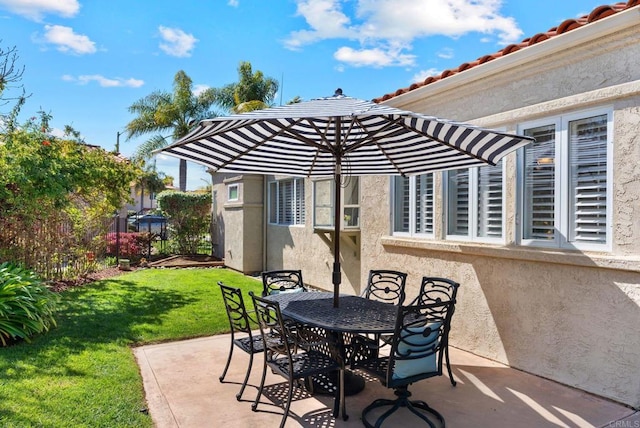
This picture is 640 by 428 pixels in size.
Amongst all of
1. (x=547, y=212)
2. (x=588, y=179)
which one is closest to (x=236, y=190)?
(x=547, y=212)

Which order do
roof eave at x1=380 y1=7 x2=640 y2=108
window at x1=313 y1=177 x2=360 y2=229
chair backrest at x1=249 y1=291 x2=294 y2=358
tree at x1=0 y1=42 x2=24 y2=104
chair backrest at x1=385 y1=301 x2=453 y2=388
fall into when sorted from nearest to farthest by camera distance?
chair backrest at x1=385 y1=301 x2=453 y2=388 → chair backrest at x1=249 y1=291 x2=294 y2=358 → roof eave at x1=380 y1=7 x2=640 y2=108 → window at x1=313 y1=177 x2=360 y2=229 → tree at x1=0 y1=42 x2=24 y2=104

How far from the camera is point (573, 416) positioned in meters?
4.42

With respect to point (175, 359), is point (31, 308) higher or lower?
higher

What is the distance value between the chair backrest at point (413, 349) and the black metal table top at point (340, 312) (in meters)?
0.24

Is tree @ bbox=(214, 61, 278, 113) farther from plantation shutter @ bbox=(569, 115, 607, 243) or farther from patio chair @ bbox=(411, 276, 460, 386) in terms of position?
plantation shutter @ bbox=(569, 115, 607, 243)

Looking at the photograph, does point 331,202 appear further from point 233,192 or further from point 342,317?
point 233,192

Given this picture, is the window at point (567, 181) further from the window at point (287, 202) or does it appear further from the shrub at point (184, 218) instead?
the shrub at point (184, 218)

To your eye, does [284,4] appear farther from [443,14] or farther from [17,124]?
[17,124]

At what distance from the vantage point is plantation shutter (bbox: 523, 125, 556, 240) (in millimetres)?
5488

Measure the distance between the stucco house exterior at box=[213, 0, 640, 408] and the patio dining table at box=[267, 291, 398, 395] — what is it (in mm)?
1953

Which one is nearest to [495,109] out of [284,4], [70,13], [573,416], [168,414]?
[573,416]

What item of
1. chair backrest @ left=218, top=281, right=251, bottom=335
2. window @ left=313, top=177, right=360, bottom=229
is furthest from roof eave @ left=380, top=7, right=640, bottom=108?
chair backrest @ left=218, top=281, right=251, bottom=335

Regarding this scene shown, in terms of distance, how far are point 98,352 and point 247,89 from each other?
21.3 meters

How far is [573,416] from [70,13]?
48.5ft
